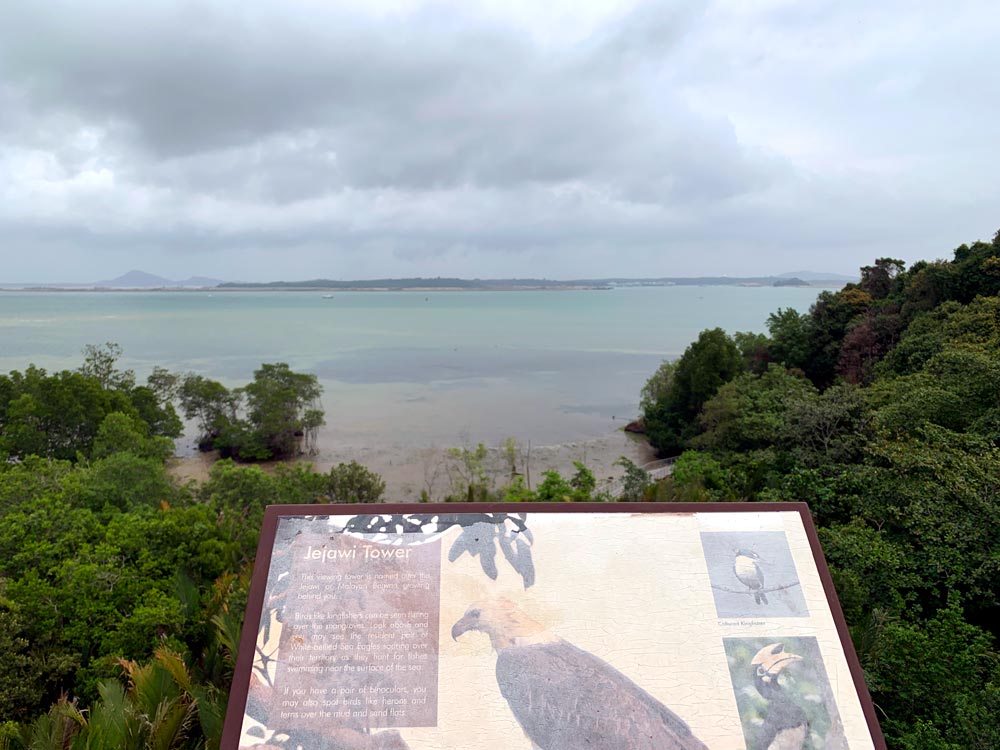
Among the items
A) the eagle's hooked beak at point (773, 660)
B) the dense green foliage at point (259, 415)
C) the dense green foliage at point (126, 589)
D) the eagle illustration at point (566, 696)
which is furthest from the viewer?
the dense green foliage at point (259, 415)

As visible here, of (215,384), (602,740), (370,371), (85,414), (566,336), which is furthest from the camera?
(566,336)

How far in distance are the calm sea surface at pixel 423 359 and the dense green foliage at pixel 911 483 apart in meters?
14.5

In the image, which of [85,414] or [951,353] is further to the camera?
[85,414]

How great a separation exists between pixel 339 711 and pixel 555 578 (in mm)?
1595

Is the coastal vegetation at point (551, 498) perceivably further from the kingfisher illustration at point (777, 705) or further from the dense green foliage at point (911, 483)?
the kingfisher illustration at point (777, 705)

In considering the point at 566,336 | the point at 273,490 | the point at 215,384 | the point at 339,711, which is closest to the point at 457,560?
the point at 339,711

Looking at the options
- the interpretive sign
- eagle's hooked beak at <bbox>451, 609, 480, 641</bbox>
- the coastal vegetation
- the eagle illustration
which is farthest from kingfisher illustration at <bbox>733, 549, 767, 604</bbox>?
the coastal vegetation

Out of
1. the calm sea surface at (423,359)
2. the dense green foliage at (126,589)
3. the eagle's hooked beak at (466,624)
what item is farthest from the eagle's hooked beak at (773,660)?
the calm sea surface at (423,359)

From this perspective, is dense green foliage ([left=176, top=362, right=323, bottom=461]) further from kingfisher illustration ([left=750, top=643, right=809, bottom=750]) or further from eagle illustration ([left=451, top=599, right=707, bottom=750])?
kingfisher illustration ([left=750, top=643, right=809, bottom=750])

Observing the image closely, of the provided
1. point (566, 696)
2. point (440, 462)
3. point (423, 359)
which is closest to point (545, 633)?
point (566, 696)

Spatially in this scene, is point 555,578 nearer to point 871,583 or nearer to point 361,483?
point 871,583

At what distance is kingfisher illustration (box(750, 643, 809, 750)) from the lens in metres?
3.43

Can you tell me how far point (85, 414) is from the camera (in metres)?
20.0

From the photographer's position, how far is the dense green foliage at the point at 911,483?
5559 mm
